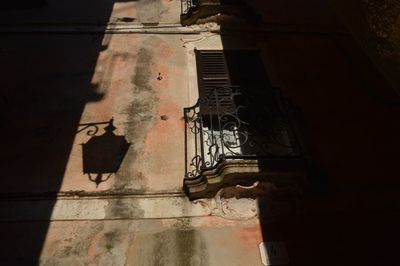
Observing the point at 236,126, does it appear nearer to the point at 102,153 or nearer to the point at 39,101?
the point at 102,153

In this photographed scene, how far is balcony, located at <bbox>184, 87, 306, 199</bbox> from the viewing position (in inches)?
208

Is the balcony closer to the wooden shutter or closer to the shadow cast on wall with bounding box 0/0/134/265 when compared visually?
the wooden shutter

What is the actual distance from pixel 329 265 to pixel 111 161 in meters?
3.47

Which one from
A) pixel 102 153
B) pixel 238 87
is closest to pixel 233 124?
pixel 238 87

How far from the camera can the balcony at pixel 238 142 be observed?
529cm

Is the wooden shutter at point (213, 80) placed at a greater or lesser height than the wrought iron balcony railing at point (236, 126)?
greater

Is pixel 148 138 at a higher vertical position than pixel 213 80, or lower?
lower

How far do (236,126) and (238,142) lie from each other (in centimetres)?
32

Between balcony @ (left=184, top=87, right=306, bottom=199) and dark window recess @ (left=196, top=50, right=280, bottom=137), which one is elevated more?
dark window recess @ (left=196, top=50, right=280, bottom=137)

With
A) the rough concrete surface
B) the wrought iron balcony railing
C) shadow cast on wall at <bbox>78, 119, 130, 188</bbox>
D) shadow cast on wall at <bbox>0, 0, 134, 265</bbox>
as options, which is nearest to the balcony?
the wrought iron balcony railing

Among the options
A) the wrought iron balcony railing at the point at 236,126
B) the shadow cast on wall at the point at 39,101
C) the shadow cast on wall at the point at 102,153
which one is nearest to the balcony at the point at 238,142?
the wrought iron balcony railing at the point at 236,126

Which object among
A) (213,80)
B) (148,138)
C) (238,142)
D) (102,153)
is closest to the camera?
(102,153)

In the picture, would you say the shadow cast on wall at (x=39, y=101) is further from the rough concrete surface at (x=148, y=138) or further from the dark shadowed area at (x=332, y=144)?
the dark shadowed area at (x=332, y=144)

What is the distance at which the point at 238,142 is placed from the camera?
659 cm
